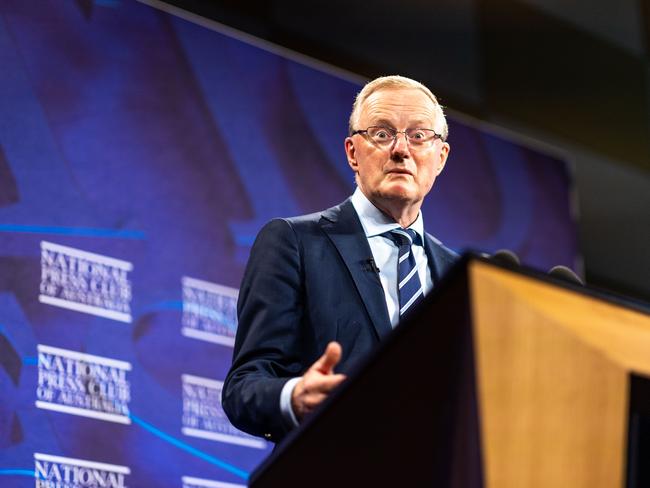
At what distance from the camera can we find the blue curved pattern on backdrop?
292cm

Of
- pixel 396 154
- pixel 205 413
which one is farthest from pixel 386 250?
pixel 205 413

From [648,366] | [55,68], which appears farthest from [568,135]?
[648,366]

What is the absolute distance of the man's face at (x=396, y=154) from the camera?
2.14m

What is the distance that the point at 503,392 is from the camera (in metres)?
1.13

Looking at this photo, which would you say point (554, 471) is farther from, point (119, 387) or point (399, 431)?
point (119, 387)

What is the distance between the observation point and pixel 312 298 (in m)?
1.93

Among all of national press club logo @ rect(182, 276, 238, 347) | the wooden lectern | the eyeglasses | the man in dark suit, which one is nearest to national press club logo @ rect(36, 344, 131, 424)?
national press club logo @ rect(182, 276, 238, 347)

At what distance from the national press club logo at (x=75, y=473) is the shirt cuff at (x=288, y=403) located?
4.81ft

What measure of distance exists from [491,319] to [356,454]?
0.27 meters

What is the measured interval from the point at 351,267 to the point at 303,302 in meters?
0.11

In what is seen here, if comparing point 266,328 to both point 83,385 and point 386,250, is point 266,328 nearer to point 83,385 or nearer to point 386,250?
point 386,250

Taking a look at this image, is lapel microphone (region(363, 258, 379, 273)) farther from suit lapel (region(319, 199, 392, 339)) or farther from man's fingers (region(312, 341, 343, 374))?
man's fingers (region(312, 341, 343, 374))

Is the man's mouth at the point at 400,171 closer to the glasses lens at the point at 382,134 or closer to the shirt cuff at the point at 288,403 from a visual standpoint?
the glasses lens at the point at 382,134

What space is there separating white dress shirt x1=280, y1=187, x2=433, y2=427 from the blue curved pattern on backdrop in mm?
1152
